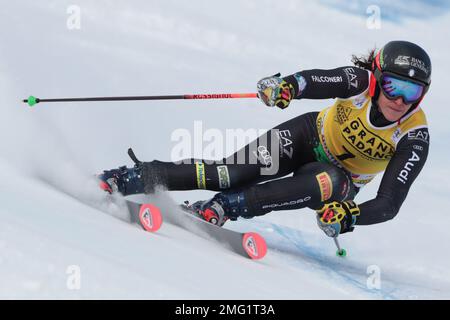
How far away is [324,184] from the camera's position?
4.09 m

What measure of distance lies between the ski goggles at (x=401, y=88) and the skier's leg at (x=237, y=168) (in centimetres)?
70

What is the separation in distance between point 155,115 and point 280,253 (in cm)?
336

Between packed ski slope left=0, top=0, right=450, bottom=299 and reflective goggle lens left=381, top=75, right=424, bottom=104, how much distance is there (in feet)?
3.61

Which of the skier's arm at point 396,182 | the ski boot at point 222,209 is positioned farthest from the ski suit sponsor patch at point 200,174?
the skier's arm at point 396,182

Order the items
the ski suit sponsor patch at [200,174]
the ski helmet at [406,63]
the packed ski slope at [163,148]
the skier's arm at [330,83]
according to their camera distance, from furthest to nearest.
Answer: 1. the ski suit sponsor patch at [200,174]
2. the skier's arm at [330,83]
3. the ski helmet at [406,63]
4. the packed ski slope at [163,148]

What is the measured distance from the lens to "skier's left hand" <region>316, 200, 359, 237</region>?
3504 mm

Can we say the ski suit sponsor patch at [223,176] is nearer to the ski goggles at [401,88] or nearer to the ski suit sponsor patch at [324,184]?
the ski suit sponsor patch at [324,184]

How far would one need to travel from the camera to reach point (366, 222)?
364 centimetres

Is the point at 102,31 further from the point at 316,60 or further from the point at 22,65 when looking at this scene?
the point at 22,65

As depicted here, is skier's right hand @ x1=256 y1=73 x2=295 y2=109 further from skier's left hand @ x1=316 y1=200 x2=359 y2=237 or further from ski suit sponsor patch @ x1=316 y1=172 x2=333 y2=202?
skier's left hand @ x1=316 y1=200 x2=359 y2=237

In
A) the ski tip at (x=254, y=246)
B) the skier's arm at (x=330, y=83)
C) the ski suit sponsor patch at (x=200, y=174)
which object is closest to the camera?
the ski tip at (x=254, y=246)

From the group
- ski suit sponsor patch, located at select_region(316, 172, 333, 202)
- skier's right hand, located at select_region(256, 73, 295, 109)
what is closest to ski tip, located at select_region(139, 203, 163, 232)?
skier's right hand, located at select_region(256, 73, 295, 109)

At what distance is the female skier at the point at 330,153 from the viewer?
12.3ft
